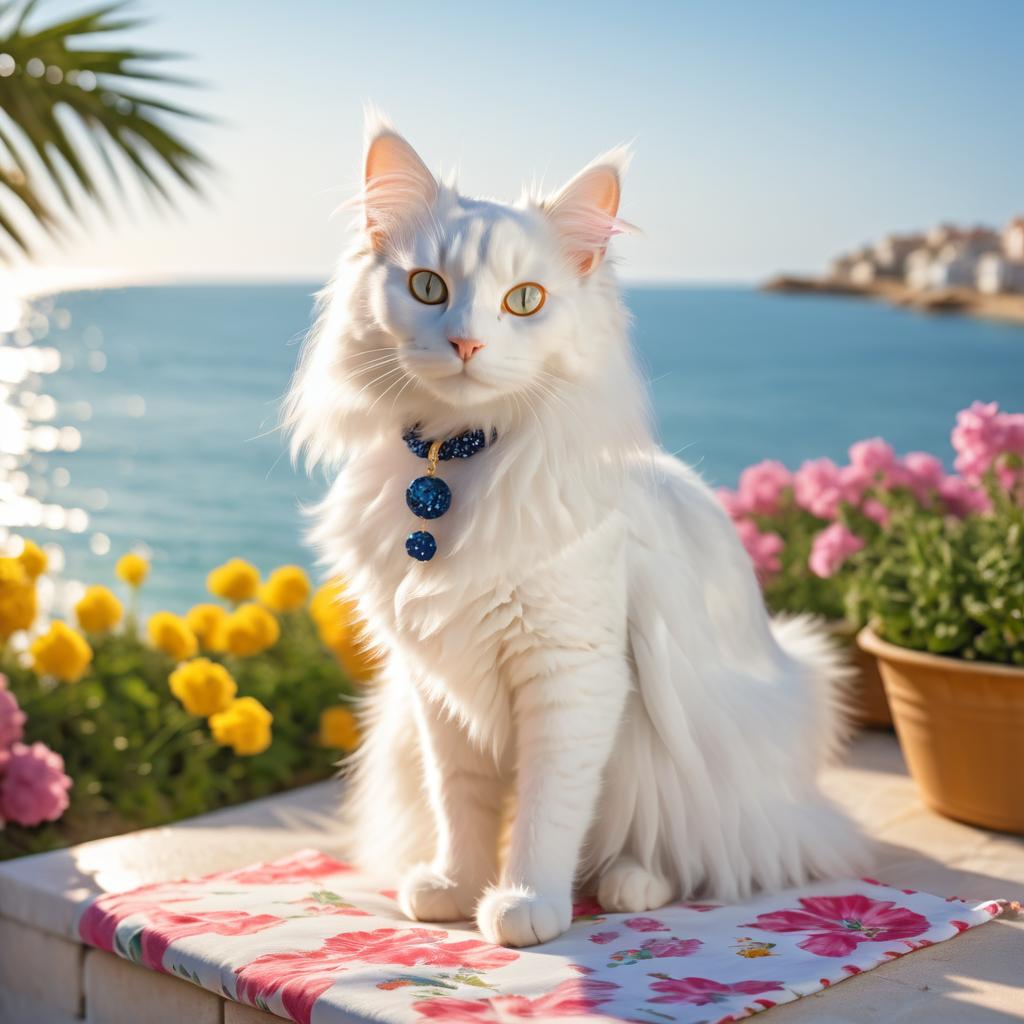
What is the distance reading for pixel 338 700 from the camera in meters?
3.00

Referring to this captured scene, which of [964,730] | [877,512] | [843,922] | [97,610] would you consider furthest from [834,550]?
[97,610]

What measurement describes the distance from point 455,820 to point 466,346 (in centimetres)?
80

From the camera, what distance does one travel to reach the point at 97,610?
272 cm

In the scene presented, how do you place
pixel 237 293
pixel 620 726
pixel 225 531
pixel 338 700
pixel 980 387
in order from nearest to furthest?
pixel 620 726 → pixel 338 700 → pixel 225 531 → pixel 980 387 → pixel 237 293

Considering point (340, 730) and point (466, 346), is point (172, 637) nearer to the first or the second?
point (340, 730)

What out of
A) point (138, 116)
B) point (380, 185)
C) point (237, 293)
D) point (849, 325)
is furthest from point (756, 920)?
point (237, 293)

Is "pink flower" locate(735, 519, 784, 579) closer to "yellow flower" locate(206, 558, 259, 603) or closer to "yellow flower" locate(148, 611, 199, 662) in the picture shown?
"yellow flower" locate(206, 558, 259, 603)

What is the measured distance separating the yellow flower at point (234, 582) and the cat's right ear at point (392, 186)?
1.58m

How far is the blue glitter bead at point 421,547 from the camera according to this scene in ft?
5.20

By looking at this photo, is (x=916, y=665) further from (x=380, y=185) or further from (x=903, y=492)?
(x=380, y=185)

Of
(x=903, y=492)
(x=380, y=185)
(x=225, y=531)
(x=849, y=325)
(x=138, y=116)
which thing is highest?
(x=849, y=325)

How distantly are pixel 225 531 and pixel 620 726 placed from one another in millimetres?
10098

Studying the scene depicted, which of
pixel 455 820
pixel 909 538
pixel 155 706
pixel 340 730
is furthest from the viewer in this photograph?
pixel 340 730

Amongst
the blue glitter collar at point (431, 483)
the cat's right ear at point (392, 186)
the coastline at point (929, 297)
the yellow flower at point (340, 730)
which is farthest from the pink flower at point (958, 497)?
the coastline at point (929, 297)
